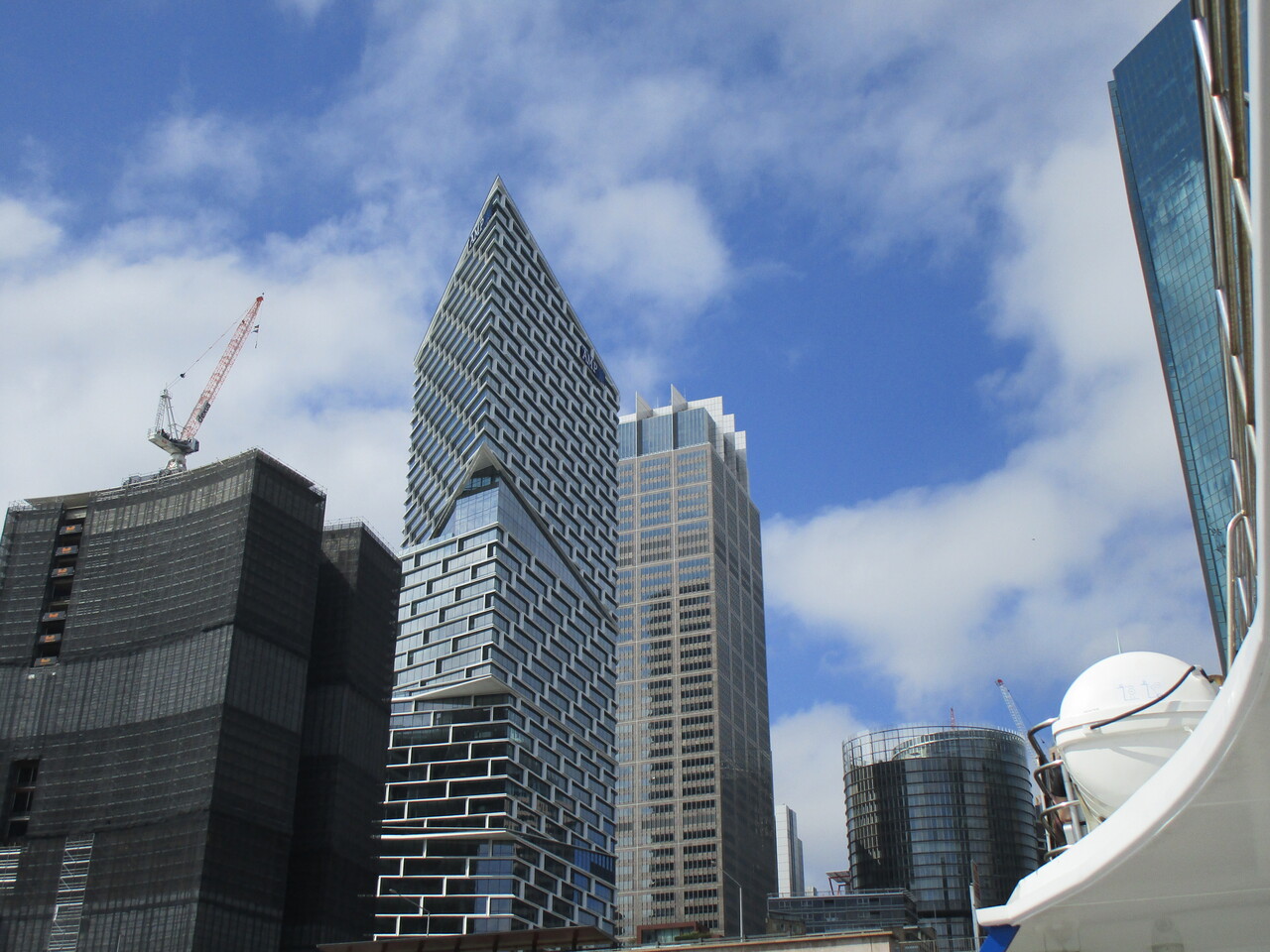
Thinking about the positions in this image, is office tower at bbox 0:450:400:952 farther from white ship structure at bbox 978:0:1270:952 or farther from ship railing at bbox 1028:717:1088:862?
white ship structure at bbox 978:0:1270:952

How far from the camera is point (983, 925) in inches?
557

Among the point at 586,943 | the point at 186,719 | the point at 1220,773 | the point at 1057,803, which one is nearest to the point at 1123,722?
the point at 1057,803

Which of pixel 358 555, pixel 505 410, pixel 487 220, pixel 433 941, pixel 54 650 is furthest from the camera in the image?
pixel 487 220

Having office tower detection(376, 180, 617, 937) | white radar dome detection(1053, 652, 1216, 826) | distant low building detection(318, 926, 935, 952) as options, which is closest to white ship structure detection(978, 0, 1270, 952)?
white radar dome detection(1053, 652, 1216, 826)

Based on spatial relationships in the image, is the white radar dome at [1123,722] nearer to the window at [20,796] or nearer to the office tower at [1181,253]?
the office tower at [1181,253]

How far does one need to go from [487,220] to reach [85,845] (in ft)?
348

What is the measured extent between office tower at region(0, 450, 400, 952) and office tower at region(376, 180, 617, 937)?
21142mm

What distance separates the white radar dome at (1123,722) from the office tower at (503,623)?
12543 centimetres

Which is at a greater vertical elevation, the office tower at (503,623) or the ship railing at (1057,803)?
the office tower at (503,623)

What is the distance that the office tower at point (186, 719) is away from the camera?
104m

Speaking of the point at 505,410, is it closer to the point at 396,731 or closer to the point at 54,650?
the point at 396,731

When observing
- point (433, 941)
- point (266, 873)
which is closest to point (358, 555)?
point (266, 873)

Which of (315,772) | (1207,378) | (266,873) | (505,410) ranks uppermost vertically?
(505,410)

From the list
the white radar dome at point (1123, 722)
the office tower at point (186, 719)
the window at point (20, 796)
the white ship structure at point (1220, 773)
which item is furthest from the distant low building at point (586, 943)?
the window at point (20, 796)
